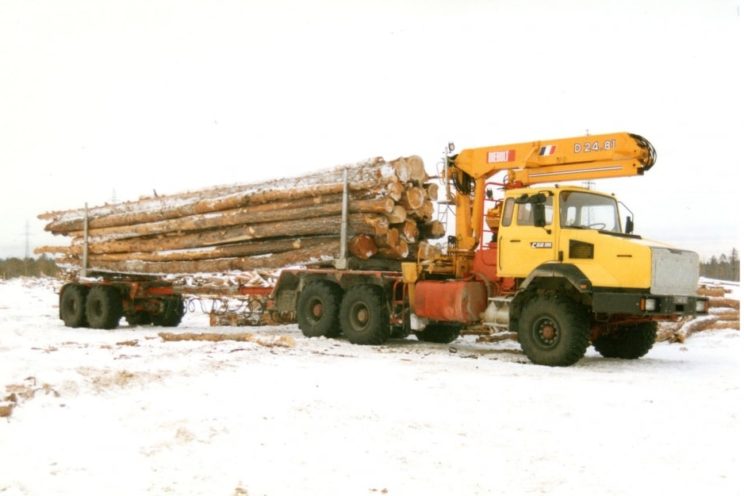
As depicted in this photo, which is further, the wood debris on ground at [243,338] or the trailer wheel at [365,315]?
the trailer wheel at [365,315]

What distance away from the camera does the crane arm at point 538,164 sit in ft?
37.8

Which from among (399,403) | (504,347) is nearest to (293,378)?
(399,403)

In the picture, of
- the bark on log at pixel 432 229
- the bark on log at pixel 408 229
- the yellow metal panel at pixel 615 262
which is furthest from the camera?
the bark on log at pixel 432 229

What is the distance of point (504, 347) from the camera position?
45.9ft

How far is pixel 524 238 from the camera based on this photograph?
11.5 meters

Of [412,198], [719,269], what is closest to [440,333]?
[412,198]

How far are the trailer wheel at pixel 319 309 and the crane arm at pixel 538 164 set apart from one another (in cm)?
274

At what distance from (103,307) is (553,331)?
11503mm

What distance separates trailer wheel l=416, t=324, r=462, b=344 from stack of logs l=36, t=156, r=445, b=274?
159 centimetres

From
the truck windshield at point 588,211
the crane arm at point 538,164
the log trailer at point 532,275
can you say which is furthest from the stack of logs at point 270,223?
the truck windshield at point 588,211

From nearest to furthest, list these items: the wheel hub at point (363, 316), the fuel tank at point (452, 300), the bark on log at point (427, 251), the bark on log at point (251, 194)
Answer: the fuel tank at point (452, 300)
the wheel hub at point (363, 316)
the bark on log at point (427, 251)
the bark on log at point (251, 194)

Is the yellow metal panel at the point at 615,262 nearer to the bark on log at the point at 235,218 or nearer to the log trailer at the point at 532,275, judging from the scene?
the log trailer at the point at 532,275

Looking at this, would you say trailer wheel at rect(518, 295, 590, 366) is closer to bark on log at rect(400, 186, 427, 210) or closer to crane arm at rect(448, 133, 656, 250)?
crane arm at rect(448, 133, 656, 250)

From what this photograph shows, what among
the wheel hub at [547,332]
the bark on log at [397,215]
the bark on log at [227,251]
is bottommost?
the wheel hub at [547,332]
